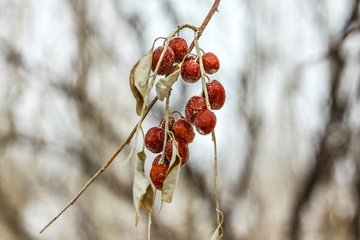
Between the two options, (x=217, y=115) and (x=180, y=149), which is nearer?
(x=180, y=149)

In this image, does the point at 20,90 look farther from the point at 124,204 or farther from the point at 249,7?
the point at 249,7

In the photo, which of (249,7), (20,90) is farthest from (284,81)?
(20,90)

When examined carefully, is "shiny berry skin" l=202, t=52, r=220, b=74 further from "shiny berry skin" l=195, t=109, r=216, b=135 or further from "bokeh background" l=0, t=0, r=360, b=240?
"bokeh background" l=0, t=0, r=360, b=240

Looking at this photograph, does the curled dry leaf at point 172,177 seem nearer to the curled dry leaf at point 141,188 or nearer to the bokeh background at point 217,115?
the curled dry leaf at point 141,188

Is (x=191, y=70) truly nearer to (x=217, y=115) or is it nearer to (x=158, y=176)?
(x=158, y=176)

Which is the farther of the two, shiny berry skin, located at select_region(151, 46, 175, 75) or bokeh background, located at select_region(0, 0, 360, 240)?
bokeh background, located at select_region(0, 0, 360, 240)

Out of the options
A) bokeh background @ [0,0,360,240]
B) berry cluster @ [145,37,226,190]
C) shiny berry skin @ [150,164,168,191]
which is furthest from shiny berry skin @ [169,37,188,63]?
bokeh background @ [0,0,360,240]

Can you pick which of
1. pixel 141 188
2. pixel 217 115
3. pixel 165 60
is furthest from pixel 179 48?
pixel 217 115
